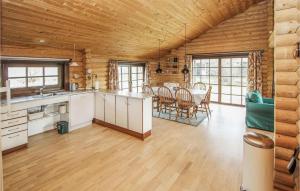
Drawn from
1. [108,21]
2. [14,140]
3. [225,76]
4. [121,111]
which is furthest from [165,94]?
[14,140]

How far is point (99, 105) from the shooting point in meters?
5.03

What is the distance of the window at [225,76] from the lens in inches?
282

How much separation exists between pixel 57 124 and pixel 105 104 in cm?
119

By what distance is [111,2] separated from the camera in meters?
3.44

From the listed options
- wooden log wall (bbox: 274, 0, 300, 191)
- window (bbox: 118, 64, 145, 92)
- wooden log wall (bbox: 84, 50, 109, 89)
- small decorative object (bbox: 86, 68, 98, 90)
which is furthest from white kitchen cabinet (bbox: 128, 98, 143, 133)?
window (bbox: 118, 64, 145, 92)

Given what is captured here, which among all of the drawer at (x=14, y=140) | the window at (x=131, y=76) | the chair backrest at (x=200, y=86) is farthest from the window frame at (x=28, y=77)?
the chair backrest at (x=200, y=86)

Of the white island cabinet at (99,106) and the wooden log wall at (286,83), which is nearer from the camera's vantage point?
the wooden log wall at (286,83)

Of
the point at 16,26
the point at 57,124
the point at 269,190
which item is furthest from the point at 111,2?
the point at 269,190

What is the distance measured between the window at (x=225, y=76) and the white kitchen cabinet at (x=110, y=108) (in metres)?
4.62

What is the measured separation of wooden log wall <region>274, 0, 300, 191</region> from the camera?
2092 millimetres

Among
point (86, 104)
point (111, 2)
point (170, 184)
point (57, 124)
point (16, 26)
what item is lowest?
point (170, 184)

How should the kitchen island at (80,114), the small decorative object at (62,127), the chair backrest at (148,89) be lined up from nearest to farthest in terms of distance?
the kitchen island at (80,114) < the small decorative object at (62,127) < the chair backrest at (148,89)

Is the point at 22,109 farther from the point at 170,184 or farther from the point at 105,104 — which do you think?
the point at 170,184

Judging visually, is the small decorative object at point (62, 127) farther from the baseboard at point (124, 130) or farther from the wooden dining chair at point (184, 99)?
the wooden dining chair at point (184, 99)
